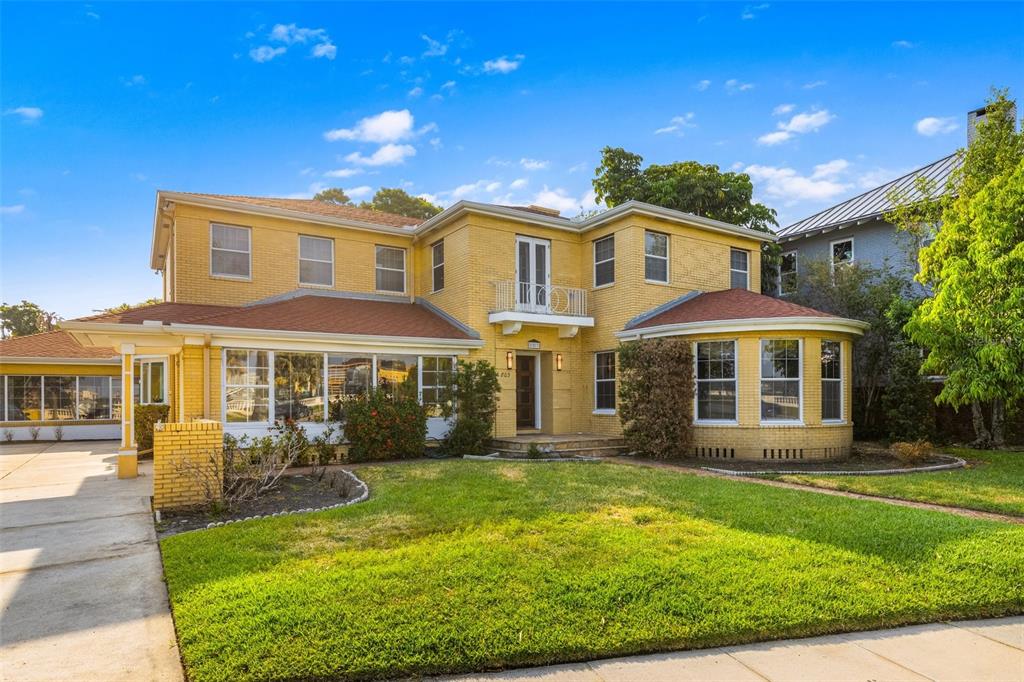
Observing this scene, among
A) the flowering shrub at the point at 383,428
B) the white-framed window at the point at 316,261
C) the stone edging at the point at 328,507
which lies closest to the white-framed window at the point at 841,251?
the flowering shrub at the point at 383,428

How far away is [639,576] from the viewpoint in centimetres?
533

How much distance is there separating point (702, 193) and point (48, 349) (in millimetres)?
25897

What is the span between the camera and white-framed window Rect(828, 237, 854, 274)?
23.5 m

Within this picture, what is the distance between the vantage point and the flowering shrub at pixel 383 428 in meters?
13.7

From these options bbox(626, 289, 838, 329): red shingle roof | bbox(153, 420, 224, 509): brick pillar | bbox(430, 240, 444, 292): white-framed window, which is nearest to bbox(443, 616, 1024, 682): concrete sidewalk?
bbox(153, 420, 224, 509): brick pillar

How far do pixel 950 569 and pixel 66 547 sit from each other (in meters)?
9.09

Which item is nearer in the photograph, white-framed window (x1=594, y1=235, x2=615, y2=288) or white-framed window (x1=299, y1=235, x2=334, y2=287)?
white-framed window (x1=299, y1=235, x2=334, y2=287)

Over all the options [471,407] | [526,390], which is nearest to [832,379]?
[526,390]

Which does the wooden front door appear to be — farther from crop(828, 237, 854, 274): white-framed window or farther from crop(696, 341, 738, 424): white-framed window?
crop(828, 237, 854, 274): white-framed window

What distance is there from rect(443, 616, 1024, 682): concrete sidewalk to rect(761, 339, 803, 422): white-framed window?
9863mm

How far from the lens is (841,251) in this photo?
2388cm

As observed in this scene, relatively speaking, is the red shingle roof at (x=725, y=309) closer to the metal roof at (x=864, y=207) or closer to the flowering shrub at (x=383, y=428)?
the flowering shrub at (x=383, y=428)

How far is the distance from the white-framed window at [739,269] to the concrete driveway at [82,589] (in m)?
16.3

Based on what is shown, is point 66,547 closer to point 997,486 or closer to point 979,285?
point 997,486
